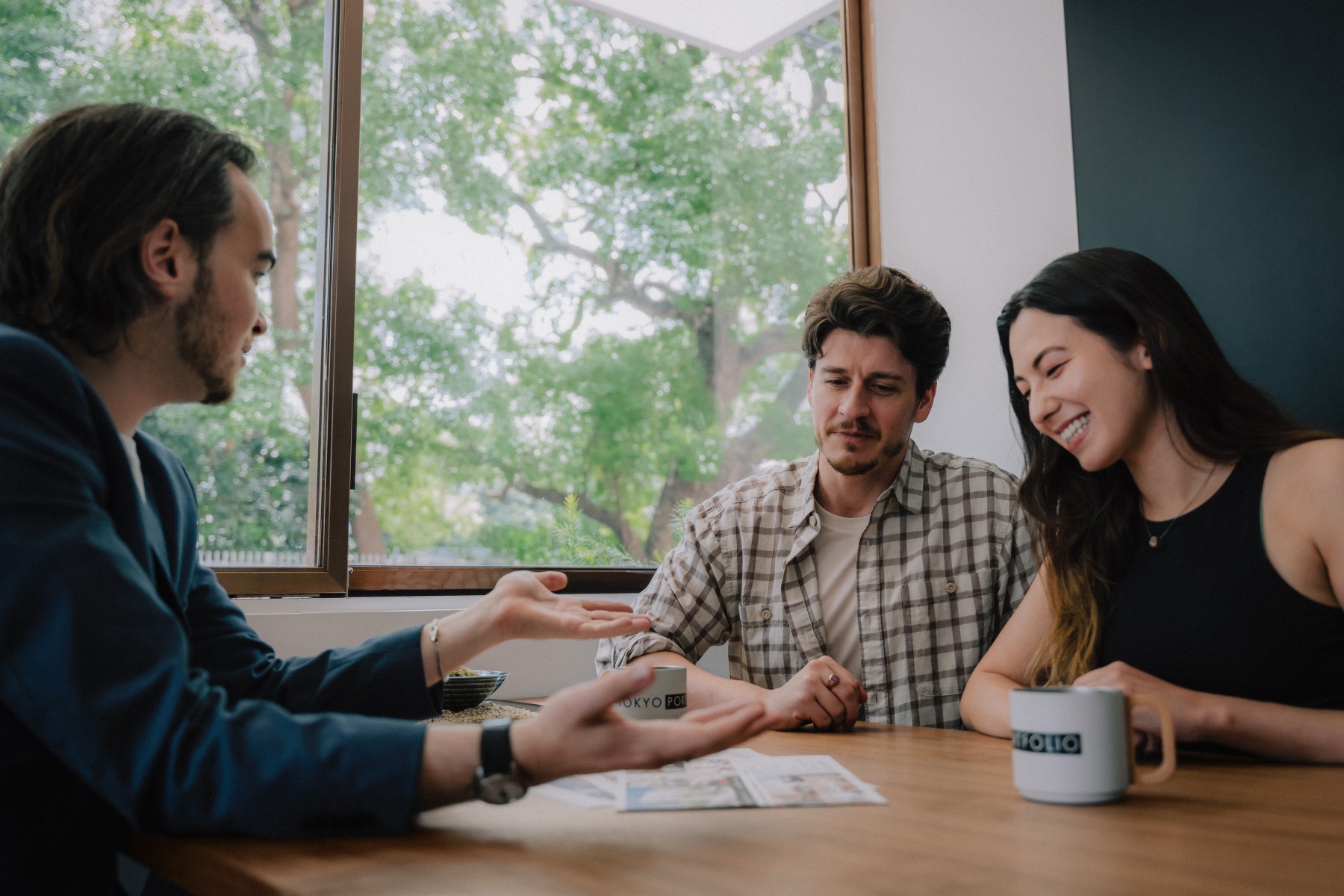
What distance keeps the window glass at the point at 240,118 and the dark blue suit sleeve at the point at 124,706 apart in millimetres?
1477

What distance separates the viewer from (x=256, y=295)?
3.67ft

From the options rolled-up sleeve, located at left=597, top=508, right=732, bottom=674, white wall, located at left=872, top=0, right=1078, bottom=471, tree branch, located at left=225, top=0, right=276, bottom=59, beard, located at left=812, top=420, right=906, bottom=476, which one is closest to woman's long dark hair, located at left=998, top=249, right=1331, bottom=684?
beard, located at left=812, top=420, right=906, bottom=476

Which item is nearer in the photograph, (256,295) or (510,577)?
(256,295)

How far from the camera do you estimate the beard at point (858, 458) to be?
1968 mm

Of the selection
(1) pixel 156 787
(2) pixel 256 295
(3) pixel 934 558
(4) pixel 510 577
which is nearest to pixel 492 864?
(1) pixel 156 787

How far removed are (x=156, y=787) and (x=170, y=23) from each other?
2.52 m

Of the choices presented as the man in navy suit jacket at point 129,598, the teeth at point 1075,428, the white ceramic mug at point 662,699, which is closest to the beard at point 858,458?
the teeth at point 1075,428

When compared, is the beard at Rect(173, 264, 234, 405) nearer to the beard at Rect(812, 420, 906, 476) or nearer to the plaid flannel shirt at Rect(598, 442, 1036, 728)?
the plaid flannel shirt at Rect(598, 442, 1036, 728)

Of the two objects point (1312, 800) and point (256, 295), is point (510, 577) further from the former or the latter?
point (1312, 800)

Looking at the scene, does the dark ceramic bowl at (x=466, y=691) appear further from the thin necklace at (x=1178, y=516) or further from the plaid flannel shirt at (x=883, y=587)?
the thin necklace at (x=1178, y=516)

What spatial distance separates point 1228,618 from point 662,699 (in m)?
0.80

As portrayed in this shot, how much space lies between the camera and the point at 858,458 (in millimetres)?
1971

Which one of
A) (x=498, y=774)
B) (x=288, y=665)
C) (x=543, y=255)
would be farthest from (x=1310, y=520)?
(x=543, y=255)

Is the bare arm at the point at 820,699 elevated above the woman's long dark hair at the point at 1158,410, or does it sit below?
below
